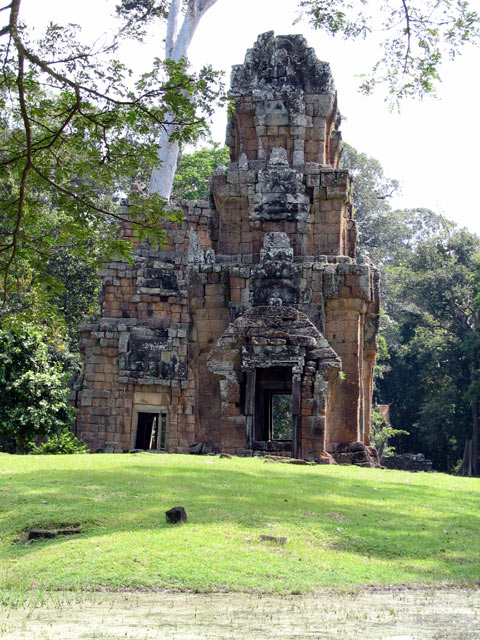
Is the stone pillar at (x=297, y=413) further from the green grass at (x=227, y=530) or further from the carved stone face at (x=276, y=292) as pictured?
the green grass at (x=227, y=530)

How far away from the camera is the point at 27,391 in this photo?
57.4ft

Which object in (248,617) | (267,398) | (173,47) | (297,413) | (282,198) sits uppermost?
(173,47)

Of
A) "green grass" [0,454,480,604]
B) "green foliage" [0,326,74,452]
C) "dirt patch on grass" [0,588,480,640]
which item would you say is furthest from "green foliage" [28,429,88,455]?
"dirt patch on grass" [0,588,480,640]

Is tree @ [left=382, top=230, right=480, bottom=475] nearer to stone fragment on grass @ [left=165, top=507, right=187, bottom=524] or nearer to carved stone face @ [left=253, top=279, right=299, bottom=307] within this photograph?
carved stone face @ [left=253, top=279, right=299, bottom=307]

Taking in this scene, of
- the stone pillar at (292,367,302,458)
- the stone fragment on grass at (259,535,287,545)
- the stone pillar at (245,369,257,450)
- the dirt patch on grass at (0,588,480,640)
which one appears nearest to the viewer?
the dirt patch on grass at (0,588,480,640)

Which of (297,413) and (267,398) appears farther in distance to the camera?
(267,398)

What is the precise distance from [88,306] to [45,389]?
35.1 ft

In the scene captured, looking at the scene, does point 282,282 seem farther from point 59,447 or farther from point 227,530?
point 227,530

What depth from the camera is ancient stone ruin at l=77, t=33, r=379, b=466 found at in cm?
1434

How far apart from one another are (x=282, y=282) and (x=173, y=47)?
17132 millimetres

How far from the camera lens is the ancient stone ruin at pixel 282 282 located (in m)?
14.3

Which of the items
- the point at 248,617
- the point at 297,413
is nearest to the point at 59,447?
the point at 297,413

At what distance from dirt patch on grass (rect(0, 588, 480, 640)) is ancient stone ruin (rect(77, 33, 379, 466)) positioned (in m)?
8.52

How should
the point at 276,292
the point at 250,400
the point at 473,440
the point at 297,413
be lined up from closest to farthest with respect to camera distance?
1. the point at 297,413
2. the point at 250,400
3. the point at 276,292
4. the point at 473,440
